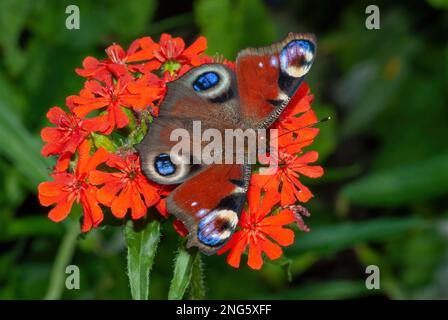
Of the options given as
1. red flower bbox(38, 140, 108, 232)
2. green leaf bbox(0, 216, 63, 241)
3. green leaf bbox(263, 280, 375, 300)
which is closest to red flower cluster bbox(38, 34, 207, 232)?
red flower bbox(38, 140, 108, 232)

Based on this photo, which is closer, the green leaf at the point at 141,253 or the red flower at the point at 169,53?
the green leaf at the point at 141,253

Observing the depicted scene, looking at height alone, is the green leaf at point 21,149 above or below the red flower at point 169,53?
above

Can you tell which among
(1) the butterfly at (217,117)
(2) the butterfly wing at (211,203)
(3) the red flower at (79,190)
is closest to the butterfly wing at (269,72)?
(1) the butterfly at (217,117)

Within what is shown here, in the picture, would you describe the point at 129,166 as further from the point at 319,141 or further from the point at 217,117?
the point at 319,141

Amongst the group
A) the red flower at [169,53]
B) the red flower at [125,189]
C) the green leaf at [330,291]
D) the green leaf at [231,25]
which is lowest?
the red flower at [125,189]

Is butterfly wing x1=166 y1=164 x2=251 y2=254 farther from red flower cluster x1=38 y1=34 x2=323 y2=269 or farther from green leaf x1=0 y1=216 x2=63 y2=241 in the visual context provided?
green leaf x1=0 y1=216 x2=63 y2=241

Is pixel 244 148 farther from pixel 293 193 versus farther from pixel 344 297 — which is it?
pixel 344 297

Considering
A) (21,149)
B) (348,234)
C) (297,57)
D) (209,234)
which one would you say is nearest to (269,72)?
(297,57)

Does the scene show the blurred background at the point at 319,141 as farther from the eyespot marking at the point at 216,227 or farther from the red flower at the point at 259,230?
the eyespot marking at the point at 216,227
